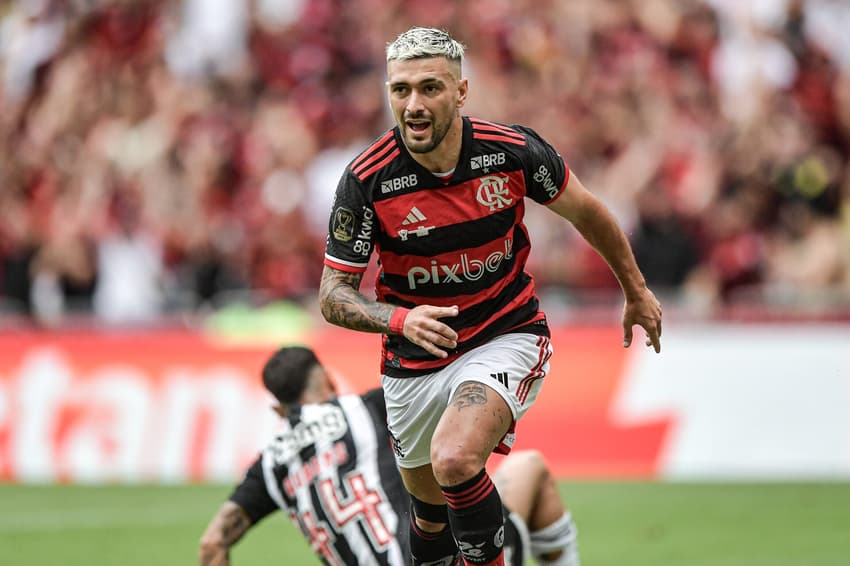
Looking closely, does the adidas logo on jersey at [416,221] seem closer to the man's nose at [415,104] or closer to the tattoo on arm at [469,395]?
the man's nose at [415,104]

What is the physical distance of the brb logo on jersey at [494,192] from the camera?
599cm

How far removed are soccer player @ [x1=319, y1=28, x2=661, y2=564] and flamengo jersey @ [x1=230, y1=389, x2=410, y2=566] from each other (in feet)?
0.82

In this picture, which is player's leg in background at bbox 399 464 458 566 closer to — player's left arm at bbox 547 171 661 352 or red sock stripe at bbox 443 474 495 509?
red sock stripe at bbox 443 474 495 509

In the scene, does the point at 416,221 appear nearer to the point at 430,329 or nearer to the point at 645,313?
the point at 430,329

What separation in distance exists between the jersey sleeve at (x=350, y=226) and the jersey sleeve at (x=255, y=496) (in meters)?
1.29

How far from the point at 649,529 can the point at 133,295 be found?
6.90 meters

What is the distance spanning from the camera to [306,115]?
17.1 m

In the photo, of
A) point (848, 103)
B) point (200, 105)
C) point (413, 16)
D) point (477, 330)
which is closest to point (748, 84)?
point (848, 103)

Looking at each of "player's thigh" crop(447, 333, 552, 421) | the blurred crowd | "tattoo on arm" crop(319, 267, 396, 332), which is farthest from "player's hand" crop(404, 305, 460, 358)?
the blurred crowd

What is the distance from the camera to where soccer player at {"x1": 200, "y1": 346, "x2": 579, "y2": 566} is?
6.51 m

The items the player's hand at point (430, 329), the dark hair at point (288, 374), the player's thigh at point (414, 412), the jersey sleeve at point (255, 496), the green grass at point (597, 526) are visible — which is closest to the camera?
the player's hand at point (430, 329)

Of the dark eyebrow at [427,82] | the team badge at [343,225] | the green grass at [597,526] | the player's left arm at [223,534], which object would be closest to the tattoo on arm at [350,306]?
the team badge at [343,225]

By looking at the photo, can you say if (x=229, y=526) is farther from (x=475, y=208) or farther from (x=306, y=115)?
(x=306, y=115)

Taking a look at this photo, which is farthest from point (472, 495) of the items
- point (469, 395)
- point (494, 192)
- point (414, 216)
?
point (494, 192)
